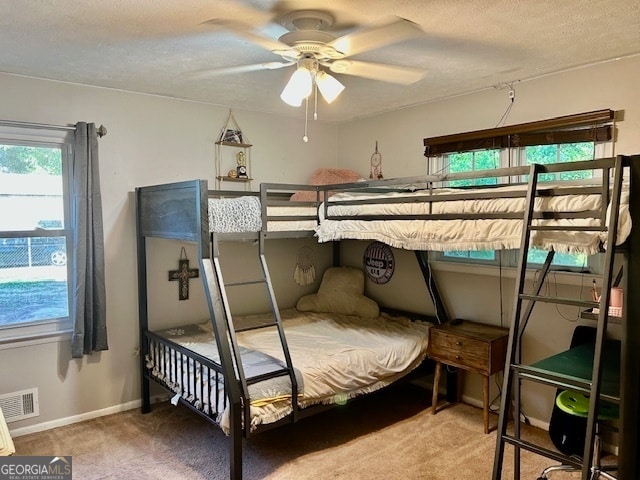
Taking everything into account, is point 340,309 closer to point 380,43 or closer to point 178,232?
point 178,232

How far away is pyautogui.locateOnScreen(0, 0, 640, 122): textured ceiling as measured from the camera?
2.03 m

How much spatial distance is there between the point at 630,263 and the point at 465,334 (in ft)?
4.78

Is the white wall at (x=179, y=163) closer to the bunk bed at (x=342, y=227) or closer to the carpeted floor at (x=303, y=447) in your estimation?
the bunk bed at (x=342, y=227)

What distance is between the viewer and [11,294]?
3197 millimetres

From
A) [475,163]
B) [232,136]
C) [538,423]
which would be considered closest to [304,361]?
[538,423]

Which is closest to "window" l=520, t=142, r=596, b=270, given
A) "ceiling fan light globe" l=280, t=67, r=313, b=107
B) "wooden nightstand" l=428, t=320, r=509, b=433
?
"wooden nightstand" l=428, t=320, r=509, b=433

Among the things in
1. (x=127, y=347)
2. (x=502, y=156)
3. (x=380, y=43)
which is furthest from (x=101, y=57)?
(x=502, y=156)

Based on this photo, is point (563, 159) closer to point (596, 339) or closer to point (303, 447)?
point (596, 339)

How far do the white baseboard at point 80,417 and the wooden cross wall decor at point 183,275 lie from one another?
2.71ft

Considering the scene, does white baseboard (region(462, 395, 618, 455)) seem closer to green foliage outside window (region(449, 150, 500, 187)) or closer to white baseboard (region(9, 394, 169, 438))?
green foliage outside window (region(449, 150, 500, 187))

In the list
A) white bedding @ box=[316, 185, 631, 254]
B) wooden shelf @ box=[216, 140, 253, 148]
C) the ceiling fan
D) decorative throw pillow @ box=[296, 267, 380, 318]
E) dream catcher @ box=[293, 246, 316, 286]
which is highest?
the ceiling fan

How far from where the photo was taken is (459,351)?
3.28 meters

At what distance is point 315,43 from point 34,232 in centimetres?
235

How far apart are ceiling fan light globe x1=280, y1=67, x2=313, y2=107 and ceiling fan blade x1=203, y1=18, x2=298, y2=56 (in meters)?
0.16
